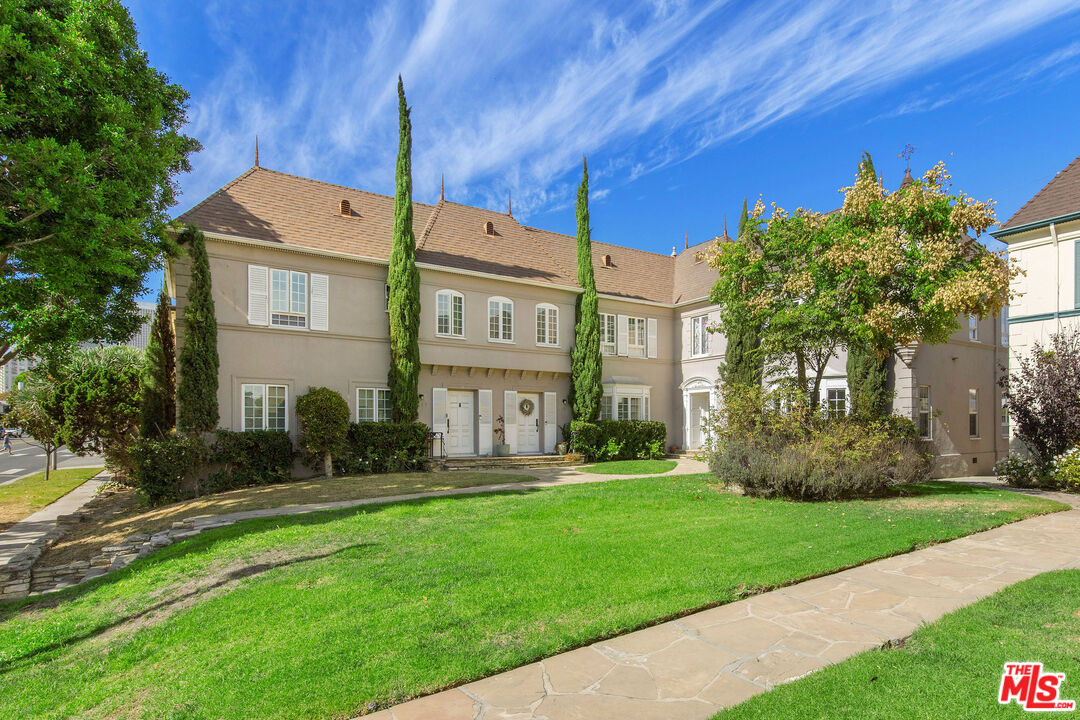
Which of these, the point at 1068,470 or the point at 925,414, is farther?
the point at 925,414

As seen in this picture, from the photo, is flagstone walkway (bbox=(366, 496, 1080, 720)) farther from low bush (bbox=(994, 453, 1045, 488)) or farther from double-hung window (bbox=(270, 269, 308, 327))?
double-hung window (bbox=(270, 269, 308, 327))

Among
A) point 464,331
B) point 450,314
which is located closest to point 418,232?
point 450,314

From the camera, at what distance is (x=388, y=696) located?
3.56m

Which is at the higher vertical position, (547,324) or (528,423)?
(547,324)

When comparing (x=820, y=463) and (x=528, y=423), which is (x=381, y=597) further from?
(x=528, y=423)

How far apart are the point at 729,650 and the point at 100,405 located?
20644mm

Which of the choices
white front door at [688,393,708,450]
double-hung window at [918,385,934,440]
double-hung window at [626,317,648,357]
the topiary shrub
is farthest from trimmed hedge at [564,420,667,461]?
double-hung window at [918,385,934,440]

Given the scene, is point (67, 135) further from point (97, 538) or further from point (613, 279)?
point (613, 279)

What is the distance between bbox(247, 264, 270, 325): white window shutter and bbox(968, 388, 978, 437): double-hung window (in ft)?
72.0

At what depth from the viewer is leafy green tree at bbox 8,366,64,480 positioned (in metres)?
17.8

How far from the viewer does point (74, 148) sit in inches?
326

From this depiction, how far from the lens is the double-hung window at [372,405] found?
17969 millimetres

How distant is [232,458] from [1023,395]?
19.9 m

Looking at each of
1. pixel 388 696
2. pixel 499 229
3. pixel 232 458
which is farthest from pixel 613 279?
pixel 388 696
